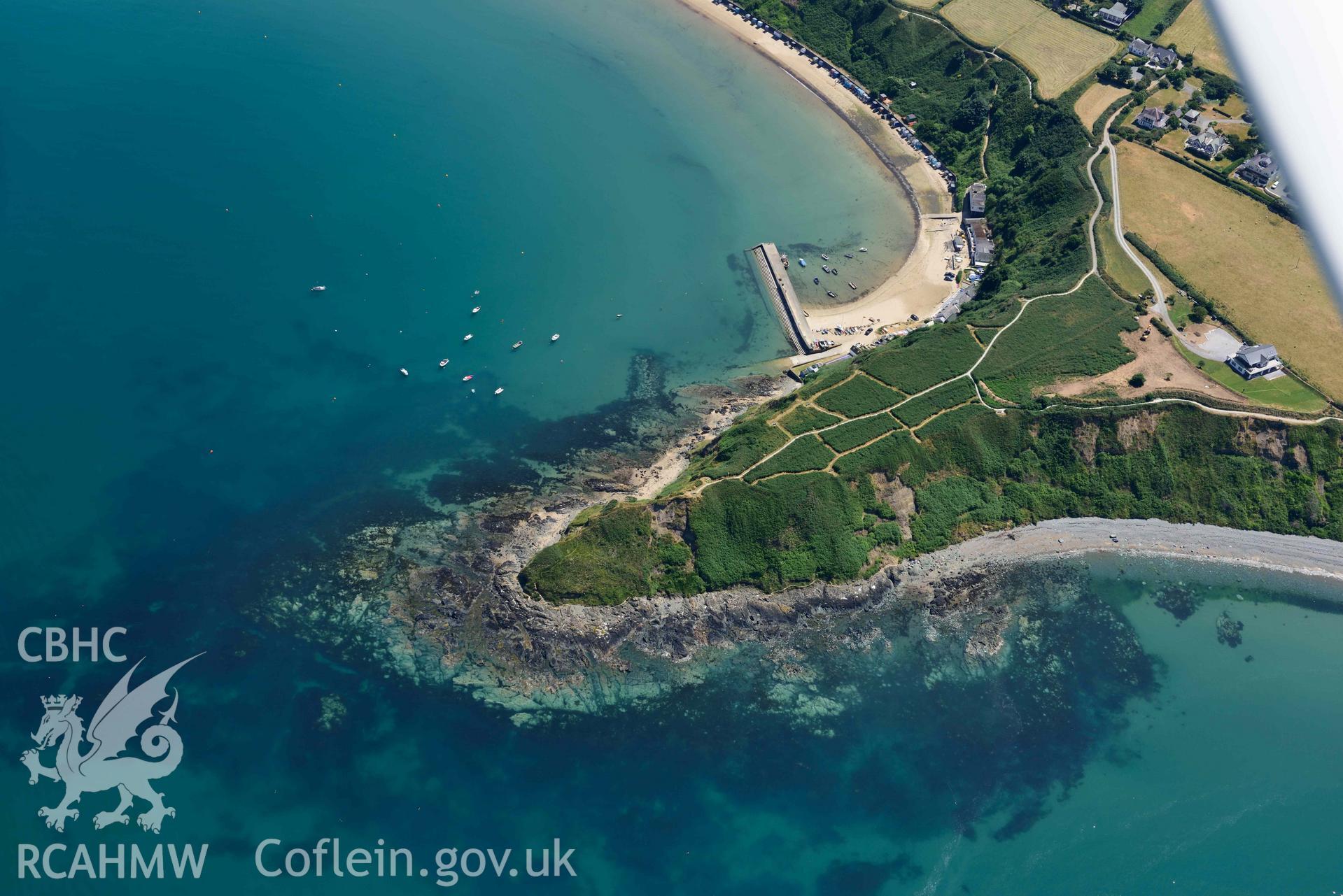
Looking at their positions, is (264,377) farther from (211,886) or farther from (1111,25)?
(1111,25)

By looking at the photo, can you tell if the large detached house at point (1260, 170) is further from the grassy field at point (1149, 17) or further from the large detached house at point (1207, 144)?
the grassy field at point (1149, 17)

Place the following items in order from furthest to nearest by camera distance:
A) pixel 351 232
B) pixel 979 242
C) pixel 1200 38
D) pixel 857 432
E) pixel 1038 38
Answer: pixel 1038 38
pixel 1200 38
pixel 979 242
pixel 351 232
pixel 857 432

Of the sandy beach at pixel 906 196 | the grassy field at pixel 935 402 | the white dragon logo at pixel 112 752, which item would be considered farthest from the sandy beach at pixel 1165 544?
the white dragon logo at pixel 112 752

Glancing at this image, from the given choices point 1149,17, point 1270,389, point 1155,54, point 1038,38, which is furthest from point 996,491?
point 1149,17

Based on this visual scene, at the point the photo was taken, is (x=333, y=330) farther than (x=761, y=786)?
Yes

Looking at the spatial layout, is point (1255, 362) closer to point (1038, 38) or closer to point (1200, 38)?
point (1200, 38)

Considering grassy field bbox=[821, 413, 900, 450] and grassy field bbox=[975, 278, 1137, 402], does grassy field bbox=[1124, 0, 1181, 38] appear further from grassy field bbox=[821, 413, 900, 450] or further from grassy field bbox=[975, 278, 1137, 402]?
grassy field bbox=[821, 413, 900, 450]

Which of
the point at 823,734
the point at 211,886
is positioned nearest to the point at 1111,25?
the point at 823,734
